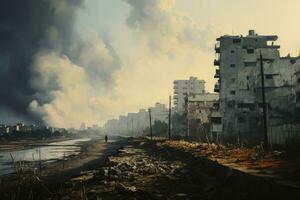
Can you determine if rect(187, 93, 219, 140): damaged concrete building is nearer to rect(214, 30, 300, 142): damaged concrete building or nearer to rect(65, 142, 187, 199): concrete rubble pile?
rect(214, 30, 300, 142): damaged concrete building

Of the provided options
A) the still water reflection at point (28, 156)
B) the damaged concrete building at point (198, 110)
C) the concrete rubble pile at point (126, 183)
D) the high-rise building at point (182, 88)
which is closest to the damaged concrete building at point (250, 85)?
the damaged concrete building at point (198, 110)

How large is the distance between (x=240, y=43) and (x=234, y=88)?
38.8 feet

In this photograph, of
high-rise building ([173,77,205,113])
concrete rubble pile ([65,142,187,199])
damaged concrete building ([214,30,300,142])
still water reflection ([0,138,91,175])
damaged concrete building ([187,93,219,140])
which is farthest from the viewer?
high-rise building ([173,77,205,113])

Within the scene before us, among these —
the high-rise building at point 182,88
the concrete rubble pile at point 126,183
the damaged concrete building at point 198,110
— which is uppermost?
the high-rise building at point 182,88

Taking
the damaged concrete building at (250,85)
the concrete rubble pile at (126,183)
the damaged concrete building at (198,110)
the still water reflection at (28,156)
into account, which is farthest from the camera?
the damaged concrete building at (198,110)

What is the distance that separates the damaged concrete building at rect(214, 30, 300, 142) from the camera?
63500mm

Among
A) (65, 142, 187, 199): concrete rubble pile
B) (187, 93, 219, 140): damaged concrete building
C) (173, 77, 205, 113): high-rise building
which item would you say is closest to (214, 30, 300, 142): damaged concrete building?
(187, 93, 219, 140): damaged concrete building

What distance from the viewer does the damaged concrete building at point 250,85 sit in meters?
63.5

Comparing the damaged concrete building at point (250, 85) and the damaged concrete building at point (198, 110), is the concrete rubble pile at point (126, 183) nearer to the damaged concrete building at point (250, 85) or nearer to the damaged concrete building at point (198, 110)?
the damaged concrete building at point (250, 85)

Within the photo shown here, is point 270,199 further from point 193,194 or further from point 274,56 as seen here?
point 274,56

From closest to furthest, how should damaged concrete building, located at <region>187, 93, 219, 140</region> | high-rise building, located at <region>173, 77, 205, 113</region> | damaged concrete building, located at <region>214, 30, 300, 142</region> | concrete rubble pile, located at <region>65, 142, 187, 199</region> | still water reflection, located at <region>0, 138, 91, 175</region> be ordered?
concrete rubble pile, located at <region>65, 142, 187, 199</region>, still water reflection, located at <region>0, 138, 91, 175</region>, damaged concrete building, located at <region>214, 30, 300, 142</region>, damaged concrete building, located at <region>187, 93, 219, 140</region>, high-rise building, located at <region>173, 77, 205, 113</region>

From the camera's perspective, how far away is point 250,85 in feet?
243

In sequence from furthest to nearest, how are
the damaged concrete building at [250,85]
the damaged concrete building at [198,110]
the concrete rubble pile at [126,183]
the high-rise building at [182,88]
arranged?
the high-rise building at [182,88] < the damaged concrete building at [198,110] < the damaged concrete building at [250,85] < the concrete rubble pile at [126,183]

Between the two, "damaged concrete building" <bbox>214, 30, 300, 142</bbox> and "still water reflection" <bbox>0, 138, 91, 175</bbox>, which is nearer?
"still water reflection" <bbox>0, 138, 91, 175</bbox>
